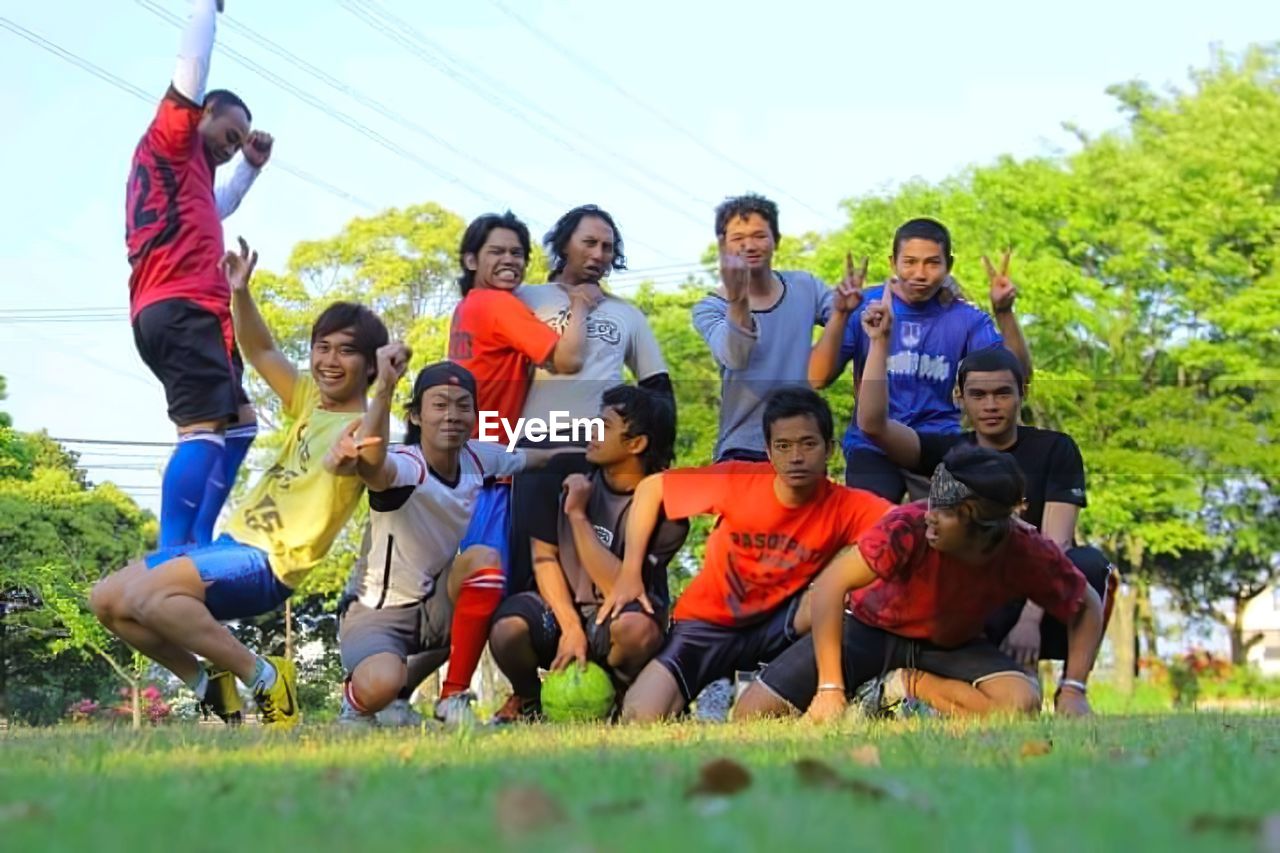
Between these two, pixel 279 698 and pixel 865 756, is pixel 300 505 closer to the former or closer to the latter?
pixel 279 698

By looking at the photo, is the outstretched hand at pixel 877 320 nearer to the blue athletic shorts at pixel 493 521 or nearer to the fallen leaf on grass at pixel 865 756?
the blue athletic shorts at pixel 493 521

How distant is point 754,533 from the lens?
8125mm

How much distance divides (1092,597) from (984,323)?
1739 millimetres

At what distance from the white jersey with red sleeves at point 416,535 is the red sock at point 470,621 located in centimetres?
16

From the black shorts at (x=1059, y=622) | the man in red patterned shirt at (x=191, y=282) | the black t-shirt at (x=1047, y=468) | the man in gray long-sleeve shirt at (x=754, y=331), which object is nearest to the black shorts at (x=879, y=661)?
the black shorts at (x=1059, y=622)

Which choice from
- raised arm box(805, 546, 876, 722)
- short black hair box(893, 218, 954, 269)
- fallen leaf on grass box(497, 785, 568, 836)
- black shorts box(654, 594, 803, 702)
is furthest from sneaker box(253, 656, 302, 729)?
fallen leaf on grass box(497, 785, 568, 836)

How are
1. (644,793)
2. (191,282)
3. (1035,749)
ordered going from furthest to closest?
1. (191,282)
2. (1035,749)
3. (644,793)

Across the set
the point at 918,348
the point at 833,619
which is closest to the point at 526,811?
the point at 833,619

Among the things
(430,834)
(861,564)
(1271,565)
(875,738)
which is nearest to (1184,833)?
(430,834)

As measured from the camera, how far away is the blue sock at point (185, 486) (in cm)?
835

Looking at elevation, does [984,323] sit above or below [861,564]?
above

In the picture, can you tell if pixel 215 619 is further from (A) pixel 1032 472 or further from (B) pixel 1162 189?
(B) pixel 1162 189

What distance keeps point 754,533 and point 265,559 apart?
2.07 meters

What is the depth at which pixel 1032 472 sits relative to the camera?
8328mm
